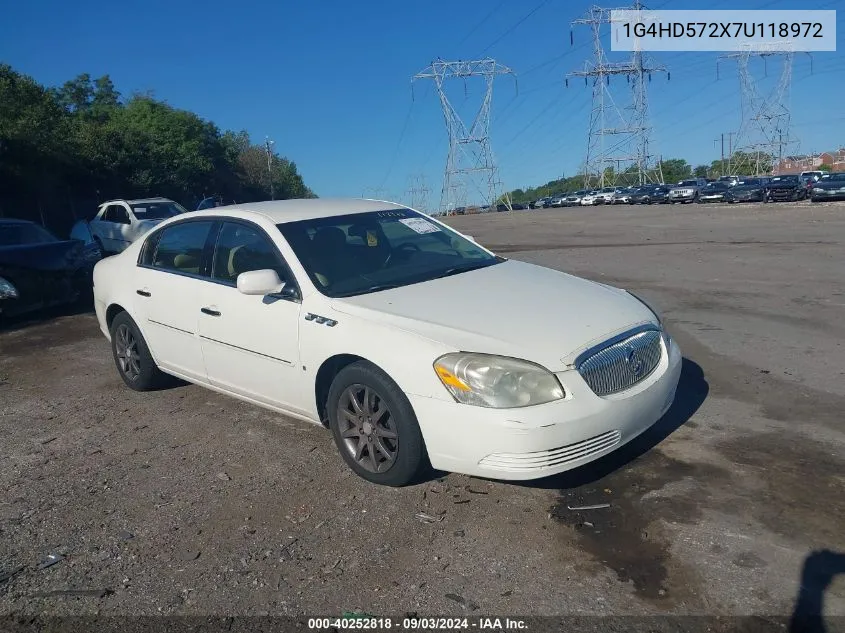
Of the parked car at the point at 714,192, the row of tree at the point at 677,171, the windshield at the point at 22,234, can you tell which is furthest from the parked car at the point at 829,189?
the row of tree at the point at 677,171

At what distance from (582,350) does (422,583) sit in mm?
1439

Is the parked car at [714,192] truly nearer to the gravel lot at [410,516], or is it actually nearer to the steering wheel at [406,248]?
the gravel lot at [410,516]

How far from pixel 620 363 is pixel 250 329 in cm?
236

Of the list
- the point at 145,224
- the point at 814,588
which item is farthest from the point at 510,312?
the point at 145,224

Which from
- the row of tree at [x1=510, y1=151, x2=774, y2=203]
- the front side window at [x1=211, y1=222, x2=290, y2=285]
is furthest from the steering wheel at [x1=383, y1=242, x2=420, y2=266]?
the row of tree at [x1=510, y1=151, x2=774, y2=203]

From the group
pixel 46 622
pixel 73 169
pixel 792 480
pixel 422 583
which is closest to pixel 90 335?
pixel 46 622

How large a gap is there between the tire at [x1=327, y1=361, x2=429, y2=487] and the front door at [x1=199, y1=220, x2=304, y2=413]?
0.32 meters

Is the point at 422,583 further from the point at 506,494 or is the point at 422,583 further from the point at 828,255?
the point at 828,255

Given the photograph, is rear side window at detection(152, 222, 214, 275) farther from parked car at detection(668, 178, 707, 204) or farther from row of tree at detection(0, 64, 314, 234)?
parked car at detection(668, 178, 707, 204)

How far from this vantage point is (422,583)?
10.3ft

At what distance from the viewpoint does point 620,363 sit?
3.90 m

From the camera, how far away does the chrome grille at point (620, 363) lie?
12.2ft

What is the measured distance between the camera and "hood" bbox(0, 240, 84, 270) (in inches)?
373

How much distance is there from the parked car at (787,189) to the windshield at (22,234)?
38206mm
